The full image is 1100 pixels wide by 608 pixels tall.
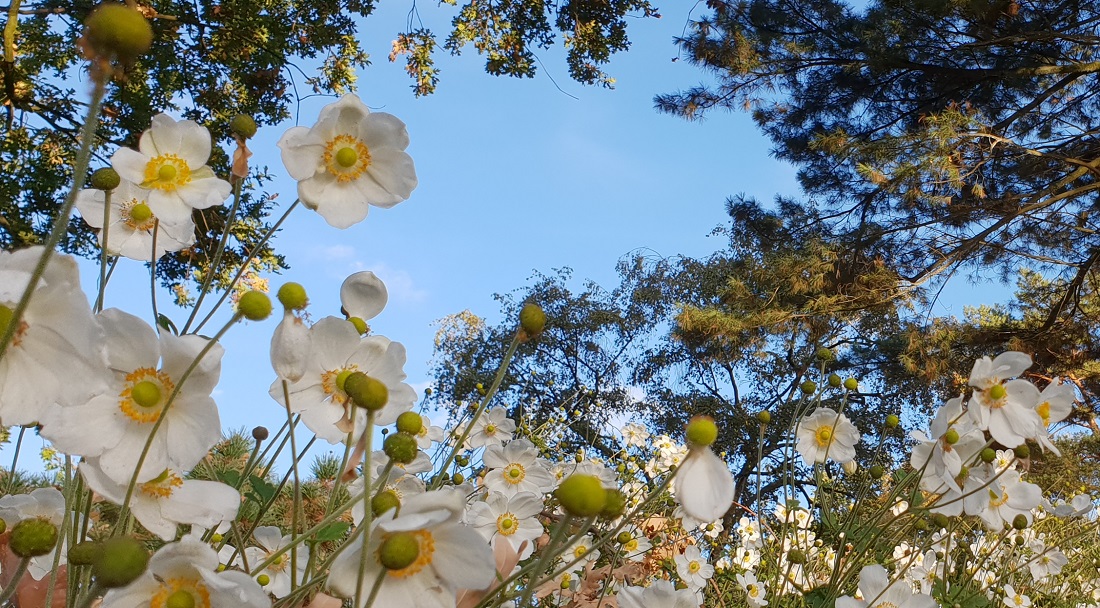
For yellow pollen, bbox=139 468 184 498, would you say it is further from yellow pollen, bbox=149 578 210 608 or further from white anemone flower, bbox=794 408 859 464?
white anemone flower, bbox=794 408 859 464

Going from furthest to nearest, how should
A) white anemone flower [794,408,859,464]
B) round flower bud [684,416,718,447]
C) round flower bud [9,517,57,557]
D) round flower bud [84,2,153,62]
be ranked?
white anemone flower [794,408,859,464], round flower bud [684,416,718,447], round flower bud [9,517,57,557], round flower bud [84,2,153,62]

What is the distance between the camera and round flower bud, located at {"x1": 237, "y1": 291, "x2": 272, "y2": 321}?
1.77ft

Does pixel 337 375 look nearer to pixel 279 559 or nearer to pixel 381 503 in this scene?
pixel 381 503

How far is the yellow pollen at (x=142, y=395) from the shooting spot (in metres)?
0.50

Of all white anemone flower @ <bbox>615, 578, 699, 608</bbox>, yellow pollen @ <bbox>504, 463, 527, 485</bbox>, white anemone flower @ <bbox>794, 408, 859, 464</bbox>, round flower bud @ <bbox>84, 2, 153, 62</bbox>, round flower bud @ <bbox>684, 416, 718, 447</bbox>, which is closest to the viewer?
round flower bud @ <bbox>84, 2, 153, 62</bbox>

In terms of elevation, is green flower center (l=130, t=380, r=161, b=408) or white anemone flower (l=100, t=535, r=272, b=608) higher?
green flower center (l=130, t=380, r=161, b=408)

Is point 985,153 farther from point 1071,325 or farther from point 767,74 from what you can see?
point 767,74

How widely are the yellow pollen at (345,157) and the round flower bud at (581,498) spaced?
45 cm

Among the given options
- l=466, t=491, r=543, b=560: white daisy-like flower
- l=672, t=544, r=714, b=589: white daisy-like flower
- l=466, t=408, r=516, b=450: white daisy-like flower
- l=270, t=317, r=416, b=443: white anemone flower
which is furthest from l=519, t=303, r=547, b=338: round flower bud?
l=672, t=544, r=714, b=589: white daisy-like flower

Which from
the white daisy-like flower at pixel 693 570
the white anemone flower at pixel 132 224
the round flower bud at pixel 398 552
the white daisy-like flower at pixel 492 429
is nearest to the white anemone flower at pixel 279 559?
the white anemone flower at pixel 132 224

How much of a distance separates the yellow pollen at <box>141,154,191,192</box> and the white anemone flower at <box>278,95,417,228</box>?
15 centimetres

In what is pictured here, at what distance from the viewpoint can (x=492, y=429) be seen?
1665 millimetres

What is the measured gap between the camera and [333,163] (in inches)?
30.7

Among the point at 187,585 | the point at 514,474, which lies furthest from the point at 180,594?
the point at 514,474
